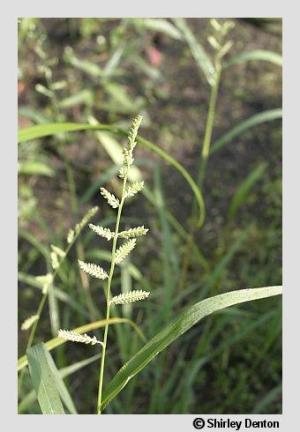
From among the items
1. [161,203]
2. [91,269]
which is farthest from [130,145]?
[161,203]

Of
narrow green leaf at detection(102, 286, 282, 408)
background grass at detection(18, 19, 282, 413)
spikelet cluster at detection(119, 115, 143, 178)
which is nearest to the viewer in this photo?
spikelet cluster at detection(119, 115, 143, 178)

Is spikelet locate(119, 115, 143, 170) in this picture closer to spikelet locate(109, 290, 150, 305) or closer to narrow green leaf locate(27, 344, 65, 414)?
spikelet locate(109, 290, 150, 305)

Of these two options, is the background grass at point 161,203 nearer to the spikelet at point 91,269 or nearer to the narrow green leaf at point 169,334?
the narrow green leaf at point 169,334

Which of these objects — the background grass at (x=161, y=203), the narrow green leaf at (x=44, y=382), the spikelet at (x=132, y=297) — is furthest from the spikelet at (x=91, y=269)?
the background grass at (x=161, y=203)

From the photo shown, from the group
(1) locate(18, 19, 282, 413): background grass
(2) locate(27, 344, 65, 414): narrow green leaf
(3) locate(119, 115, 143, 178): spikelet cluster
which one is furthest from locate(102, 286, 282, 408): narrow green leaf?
(1) locate(18, 19, 282, 413): background grass

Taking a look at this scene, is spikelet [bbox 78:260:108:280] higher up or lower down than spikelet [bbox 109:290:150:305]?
higher up

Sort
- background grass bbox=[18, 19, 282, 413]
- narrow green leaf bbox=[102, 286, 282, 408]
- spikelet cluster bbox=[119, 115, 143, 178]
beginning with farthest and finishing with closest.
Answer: background grass bbox=[18, 19, 282, 413]
narrow green leaf bbox=[102, 286, 282, 408]
spikelet cluster bbox=[119, 115, 143, 178]
